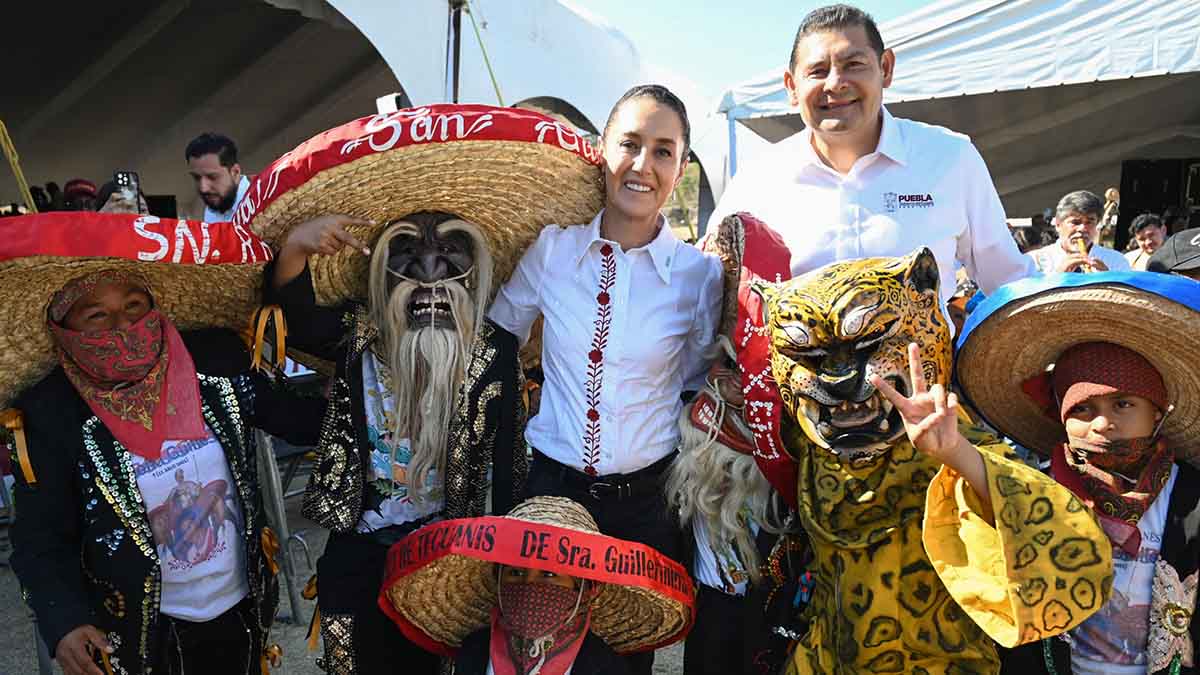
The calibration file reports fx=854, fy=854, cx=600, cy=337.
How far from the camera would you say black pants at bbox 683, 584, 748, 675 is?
2.40 m

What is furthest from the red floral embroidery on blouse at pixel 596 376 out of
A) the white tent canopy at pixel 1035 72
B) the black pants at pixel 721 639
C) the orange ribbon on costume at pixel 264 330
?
the white tent canopy at pixel 1035 72

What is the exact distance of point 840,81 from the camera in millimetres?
2371

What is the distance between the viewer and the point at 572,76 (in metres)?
11.7

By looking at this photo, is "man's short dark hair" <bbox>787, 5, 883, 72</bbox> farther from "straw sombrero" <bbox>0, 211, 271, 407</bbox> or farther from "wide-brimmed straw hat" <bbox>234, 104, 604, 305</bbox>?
"straw sombrero" <bbox>0, 211, 271, 407</bbox>

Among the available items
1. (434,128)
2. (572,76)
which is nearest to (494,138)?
(434,128)

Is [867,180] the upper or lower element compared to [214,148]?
lower

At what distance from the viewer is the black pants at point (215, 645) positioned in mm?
2443

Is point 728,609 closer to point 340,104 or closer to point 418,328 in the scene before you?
point 418,328

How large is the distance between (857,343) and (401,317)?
1374mm

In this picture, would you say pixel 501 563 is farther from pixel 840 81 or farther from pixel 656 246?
pixel 840 81

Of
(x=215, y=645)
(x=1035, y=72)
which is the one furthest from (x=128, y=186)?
(x=1035, y=72)

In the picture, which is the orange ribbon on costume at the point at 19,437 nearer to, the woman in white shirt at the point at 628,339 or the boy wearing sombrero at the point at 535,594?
the boy wearing sombrero at the point at 535,594

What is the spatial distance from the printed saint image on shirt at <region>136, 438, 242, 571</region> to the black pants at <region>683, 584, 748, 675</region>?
141 centimetres

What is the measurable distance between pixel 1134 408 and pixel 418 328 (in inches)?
77.4
